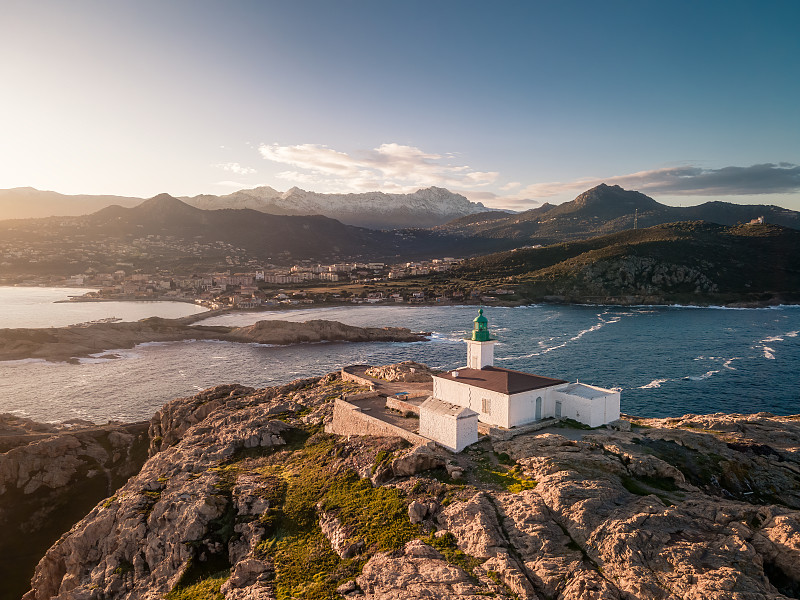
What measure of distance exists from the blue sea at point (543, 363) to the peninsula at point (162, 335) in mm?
3027

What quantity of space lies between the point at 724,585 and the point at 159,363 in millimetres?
72918

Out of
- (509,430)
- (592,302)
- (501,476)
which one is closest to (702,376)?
(509,430)

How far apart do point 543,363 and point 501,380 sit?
130 feet

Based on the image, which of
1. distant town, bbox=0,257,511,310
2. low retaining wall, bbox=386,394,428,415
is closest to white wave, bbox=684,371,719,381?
low retaining wall, bbox=386,394,428,415

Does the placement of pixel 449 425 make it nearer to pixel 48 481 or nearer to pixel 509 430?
pixel 509 430

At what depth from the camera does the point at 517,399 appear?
24672 mm

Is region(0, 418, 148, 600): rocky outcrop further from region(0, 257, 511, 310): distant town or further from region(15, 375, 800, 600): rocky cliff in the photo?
region(0, 257, 511, 310): distant town

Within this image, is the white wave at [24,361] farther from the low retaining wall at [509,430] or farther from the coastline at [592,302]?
the low retaining wall at [509,430]

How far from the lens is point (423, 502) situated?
1806cm

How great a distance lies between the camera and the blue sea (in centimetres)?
4928

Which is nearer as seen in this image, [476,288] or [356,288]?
[476,288]

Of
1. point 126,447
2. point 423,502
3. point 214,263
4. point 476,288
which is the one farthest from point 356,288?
point 423,502

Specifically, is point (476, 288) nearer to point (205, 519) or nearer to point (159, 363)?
point (159, 363)

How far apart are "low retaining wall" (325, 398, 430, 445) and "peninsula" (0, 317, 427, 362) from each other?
2115 inches
